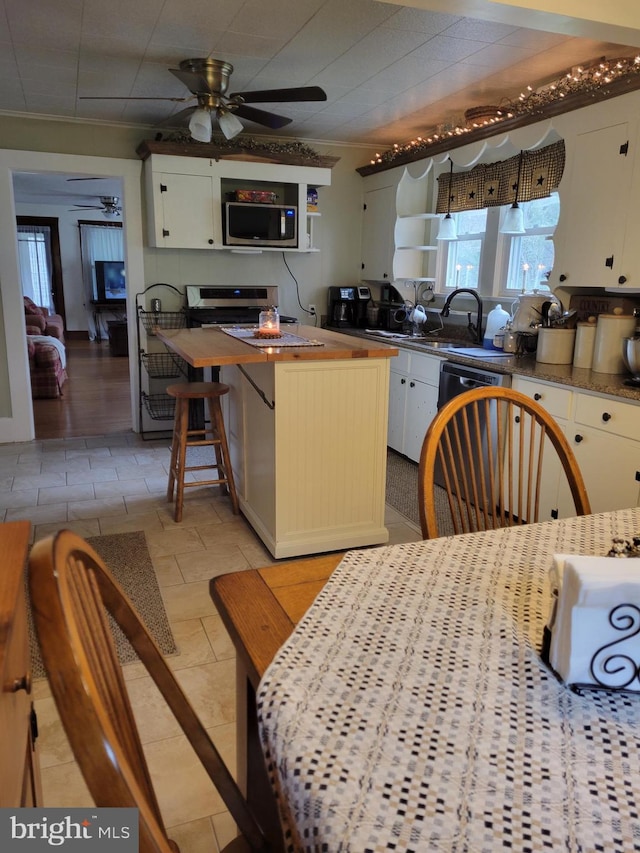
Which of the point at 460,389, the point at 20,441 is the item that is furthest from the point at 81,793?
the point at 20,441

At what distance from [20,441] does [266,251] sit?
252cm

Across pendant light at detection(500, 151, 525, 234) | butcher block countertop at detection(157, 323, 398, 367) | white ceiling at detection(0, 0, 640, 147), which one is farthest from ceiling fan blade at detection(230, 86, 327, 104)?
pendant light at detection(500, 151, 525, 234)

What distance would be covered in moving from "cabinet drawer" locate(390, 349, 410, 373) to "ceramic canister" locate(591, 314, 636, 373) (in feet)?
4.65

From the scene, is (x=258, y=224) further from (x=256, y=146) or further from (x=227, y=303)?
(x=227, y=303)

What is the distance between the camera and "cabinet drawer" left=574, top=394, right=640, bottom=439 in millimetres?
2594

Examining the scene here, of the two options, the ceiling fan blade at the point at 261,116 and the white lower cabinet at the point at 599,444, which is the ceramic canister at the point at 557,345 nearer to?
the white lower cabinet at the point at 599,444

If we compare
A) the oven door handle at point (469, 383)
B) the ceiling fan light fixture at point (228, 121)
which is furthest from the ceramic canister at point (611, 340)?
the ceiling fan light fixture at point (228, 121)

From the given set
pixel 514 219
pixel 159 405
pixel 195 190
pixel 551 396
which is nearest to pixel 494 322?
pixel 514 219

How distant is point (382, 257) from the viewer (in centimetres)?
516

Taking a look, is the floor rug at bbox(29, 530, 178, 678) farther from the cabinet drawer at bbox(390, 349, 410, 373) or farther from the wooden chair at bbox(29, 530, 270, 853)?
the cabinet drawer at bbox(390, 349, 410, 373)

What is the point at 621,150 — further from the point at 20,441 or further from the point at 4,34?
the point at 20,441

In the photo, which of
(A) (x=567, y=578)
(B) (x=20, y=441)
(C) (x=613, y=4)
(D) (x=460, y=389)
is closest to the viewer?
(A) (x=567, y=578)

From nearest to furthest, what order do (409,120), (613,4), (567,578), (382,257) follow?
(567,578) < (613,4) < (409,120) < (382,257)

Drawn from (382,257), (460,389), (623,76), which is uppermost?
(623,76)
